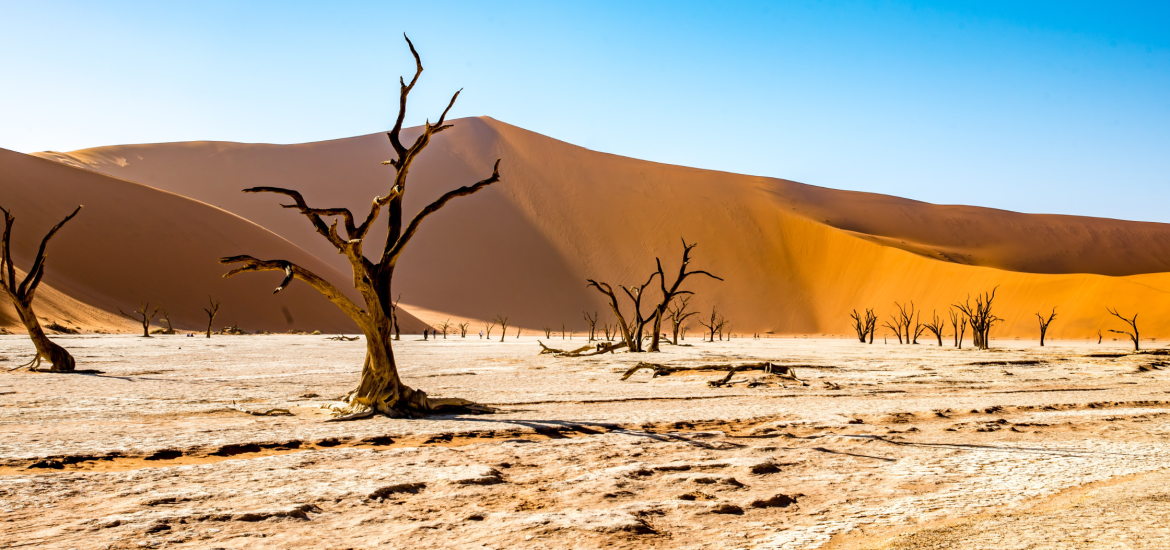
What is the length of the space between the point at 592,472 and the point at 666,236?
76632 mm

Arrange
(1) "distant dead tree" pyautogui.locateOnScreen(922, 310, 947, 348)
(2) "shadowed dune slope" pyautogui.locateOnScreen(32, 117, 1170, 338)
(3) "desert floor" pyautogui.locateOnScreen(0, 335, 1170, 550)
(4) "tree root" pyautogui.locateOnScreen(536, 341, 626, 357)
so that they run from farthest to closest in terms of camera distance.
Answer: (2) "shadowed dune slope" pyautogui.locateOnScreen(32, 117, 1170, 338) → (1) "distant dead tree" pyautogui.locateOnScreen(922, 310, 947, 348) → (4) "tree root" pyautogui.locateOnScreen(536, 341, 626, 357) → (3) "desert floor" pyautogui.locateOnScreen(0, 335, 1170, 550)

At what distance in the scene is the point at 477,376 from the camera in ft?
45.6

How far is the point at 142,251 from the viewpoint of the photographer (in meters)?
54.2

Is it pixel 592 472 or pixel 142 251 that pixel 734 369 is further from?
pixel 142 251

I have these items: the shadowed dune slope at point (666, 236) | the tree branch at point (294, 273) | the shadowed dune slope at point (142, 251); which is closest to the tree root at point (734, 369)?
the tree branch at point (294, 273)

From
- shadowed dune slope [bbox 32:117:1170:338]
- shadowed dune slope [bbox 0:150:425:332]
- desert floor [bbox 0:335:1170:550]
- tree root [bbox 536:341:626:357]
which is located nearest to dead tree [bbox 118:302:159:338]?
shadowed dune slope [bbox 0:150:425:332]

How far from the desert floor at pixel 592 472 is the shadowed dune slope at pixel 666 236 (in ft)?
188

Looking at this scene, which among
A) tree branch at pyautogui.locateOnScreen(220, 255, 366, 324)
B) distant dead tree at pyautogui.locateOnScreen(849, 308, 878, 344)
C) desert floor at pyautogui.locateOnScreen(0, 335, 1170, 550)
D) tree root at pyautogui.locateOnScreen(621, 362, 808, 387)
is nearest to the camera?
desert floor at pyautogui.locateOnScreen(0, 335, 1170, 550)

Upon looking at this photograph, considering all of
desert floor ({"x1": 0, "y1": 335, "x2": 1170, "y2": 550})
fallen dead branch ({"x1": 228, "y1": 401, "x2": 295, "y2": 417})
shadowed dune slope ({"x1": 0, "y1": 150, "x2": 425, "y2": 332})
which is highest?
shadowed dune slope ({"x1": 0, "y1": 150, "x2": 425, "y2": 332})

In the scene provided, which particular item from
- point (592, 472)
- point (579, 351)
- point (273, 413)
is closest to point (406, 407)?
point (273, 413)

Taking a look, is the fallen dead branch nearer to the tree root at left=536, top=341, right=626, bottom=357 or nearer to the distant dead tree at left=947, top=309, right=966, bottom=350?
the tree root at left=536, top=341, right=626, bottom=357

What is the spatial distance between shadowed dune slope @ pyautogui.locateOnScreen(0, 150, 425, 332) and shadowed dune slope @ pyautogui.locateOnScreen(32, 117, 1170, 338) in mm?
15970

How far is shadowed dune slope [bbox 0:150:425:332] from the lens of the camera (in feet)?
162

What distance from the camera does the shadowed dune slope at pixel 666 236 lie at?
225 ft
